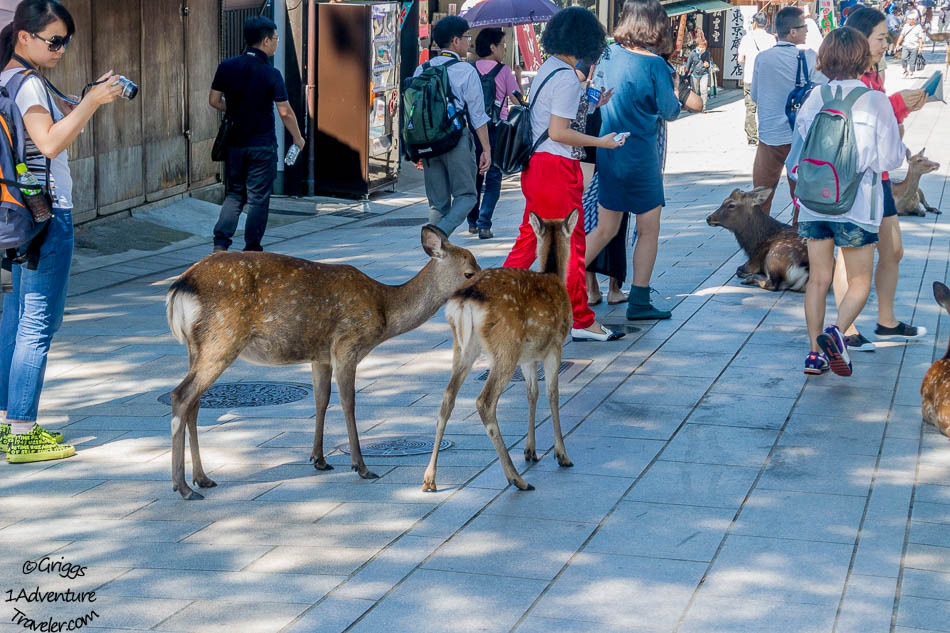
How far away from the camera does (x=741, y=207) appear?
10.6 m

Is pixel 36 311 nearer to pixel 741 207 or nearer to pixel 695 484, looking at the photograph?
pixel 695 484

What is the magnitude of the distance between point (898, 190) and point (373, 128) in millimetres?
6009

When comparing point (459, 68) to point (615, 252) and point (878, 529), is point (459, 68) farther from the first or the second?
point (878, 529)

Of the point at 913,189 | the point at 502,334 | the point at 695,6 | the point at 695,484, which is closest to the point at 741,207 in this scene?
the point at 913,189

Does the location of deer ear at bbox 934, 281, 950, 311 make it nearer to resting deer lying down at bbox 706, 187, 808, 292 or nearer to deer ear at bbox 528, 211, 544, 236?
deer ear at bbox 528, 211, 544, 236

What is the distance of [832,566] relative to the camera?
474 cm

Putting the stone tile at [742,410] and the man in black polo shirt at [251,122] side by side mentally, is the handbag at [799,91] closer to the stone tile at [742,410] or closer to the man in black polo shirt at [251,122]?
the stone tile at [742,410]

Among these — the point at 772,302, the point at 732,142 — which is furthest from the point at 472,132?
the point at 732,142

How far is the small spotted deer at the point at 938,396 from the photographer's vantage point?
6324 mm

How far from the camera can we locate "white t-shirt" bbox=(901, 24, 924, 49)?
125 feet

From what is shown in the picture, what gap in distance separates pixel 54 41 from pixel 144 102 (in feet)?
24.8

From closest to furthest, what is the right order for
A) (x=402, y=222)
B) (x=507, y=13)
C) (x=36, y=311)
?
(x=36, y=311) < (x=402, y=222) < (x=507, y=13)

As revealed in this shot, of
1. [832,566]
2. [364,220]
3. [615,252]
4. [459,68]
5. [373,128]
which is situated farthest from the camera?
[373,128]

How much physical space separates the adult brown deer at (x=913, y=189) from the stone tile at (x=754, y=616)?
31.4ft
